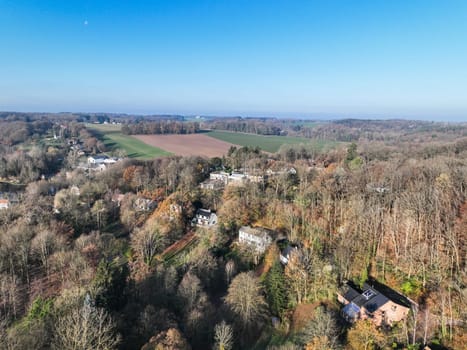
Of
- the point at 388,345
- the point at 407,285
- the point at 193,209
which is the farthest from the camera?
the point at 193,209

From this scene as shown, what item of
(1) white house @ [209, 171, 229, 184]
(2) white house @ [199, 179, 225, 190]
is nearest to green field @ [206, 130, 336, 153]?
(1) white house @ [209, 171, 229, 184]

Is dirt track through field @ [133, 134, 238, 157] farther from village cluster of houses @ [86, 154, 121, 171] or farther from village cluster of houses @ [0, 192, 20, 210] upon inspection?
village cluster of houses @ [0, 192, 20, 210]

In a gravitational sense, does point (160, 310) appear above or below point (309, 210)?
below

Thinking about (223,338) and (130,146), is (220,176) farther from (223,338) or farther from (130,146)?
(130,146)

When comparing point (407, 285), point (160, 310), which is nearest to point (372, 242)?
point (407, 285)

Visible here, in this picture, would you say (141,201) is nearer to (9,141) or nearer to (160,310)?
(160,310)

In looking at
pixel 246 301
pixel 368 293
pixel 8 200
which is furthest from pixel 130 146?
pixel 368 293
